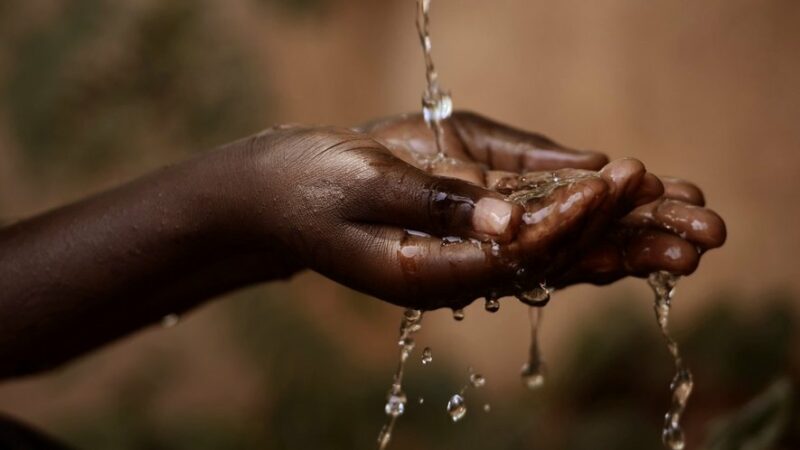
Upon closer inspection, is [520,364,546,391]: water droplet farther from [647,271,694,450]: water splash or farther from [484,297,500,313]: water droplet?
[484,297,500,313]: water droplet

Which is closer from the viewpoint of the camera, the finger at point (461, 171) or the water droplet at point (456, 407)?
the finger at point (461, 171)

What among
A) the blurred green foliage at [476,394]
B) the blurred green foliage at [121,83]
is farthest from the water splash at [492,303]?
the blurred green foliage at [121,83]

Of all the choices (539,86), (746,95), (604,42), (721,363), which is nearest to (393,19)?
(539,86)

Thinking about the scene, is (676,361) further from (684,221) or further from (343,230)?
(343,230)

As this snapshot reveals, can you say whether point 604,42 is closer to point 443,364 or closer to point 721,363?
point 721,363

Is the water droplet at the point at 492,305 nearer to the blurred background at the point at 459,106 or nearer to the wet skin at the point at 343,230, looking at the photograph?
the wet skin at the point at 343,230
